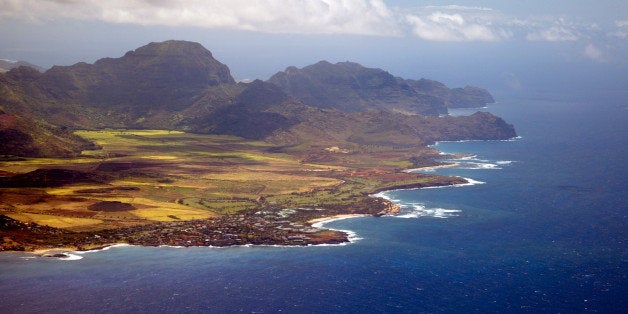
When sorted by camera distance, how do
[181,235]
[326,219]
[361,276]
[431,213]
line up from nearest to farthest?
1. [361,276]
2. [181,235]
3. [326,219]
4. [431,213]

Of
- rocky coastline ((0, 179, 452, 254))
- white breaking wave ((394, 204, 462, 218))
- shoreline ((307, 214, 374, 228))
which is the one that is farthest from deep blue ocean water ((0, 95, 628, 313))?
white breaking wave ((394, 204, 462, 218))

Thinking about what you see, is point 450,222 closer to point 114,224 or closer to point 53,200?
point 114,224

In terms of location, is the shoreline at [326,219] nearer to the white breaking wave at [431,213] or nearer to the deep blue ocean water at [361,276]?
the white breaking wave at [431,213]

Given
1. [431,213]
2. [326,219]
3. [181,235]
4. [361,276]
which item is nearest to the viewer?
[361,276]

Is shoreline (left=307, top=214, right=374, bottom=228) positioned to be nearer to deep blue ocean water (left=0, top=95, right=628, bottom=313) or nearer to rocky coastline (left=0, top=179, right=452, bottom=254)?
rocky coastline (left=0, top=179, right=452, bottom=254)

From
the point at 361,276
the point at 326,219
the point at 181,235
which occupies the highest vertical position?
the point at 181,235

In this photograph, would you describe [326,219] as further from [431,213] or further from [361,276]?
Result: [361,276]

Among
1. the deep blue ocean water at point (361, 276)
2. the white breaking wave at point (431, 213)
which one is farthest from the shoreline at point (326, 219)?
the deep blue ocean water at point (361, 276)

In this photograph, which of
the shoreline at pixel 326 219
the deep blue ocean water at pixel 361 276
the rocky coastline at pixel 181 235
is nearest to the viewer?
the deep blue ocean water at pixel 361 276

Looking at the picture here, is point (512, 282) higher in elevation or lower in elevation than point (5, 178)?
lower

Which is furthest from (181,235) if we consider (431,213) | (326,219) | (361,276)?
(431,213)

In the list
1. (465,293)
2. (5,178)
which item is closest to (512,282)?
(465,293)
